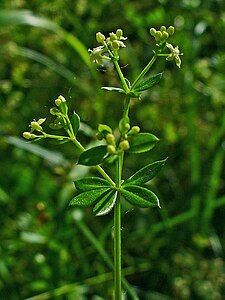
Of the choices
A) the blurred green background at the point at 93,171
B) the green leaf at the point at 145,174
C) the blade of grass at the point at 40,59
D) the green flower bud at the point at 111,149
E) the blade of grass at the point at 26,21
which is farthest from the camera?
the blade of grass at the point at 40,59

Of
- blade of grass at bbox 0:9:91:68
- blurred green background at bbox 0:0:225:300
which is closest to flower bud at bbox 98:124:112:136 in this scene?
blurred green background at bbox 0:0:225:300

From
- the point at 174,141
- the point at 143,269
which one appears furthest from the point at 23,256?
the point at 174,141

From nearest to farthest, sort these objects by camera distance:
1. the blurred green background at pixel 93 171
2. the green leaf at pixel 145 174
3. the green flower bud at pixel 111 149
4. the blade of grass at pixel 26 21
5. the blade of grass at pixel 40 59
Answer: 1. the green flower bud at pixel 111 149
2. the green leaf at pixel 145 174
3. the blurred green background at pixel 93 171
4. the blade of grass at pixel 26 21
5. the blade of grass at pixel 40 59

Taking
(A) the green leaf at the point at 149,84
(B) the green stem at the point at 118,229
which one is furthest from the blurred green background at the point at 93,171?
(A) the green leaf at the point at 149,84

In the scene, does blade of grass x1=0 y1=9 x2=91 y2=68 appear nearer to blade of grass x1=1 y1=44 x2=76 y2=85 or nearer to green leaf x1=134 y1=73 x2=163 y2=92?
blade of grass x1=1 y1=44 x2=76 y2=85

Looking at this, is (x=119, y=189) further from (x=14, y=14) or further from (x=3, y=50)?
(x=3, y=50)

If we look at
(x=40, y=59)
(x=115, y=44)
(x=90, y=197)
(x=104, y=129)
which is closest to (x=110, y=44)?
(x=115, y=44)

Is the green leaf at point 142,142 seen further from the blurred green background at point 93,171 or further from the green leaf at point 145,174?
the blurred green background at point 93,171

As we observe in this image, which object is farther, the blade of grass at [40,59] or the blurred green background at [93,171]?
the blade of grass at [40,59]
